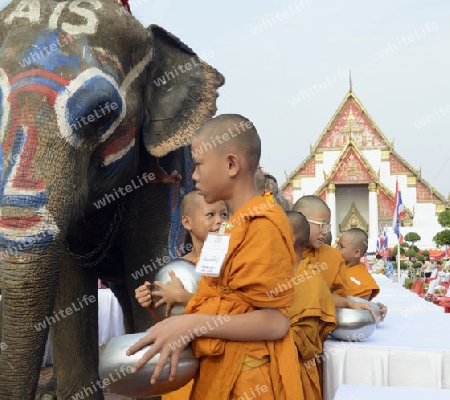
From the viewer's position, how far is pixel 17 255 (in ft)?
7.03

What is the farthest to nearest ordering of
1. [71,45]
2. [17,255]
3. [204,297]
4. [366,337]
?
[366,337] < [71,45] < [17,255] < [204,297]

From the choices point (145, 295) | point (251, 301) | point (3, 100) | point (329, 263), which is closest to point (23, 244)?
point (145, 295)

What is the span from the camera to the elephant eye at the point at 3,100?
2352mm

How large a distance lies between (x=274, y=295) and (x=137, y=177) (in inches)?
58.6

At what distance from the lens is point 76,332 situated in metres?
3.45

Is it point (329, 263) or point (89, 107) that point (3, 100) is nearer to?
point (89, 107)

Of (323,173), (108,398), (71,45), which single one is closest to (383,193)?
(323,173)

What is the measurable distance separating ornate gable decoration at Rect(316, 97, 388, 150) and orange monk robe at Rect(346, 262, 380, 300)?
1118 inches

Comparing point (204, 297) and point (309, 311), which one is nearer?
point (204, 297)

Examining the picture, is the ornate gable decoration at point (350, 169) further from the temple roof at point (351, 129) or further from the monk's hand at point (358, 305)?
the monk's hand at point (358, 305)

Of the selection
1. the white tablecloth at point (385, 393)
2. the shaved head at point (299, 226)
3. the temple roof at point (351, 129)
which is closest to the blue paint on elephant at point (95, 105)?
the shaved head at point (299, 226)

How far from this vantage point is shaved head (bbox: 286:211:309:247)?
295cm

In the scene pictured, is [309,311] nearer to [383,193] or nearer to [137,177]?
[137,177]

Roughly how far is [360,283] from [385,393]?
7.86 ft
